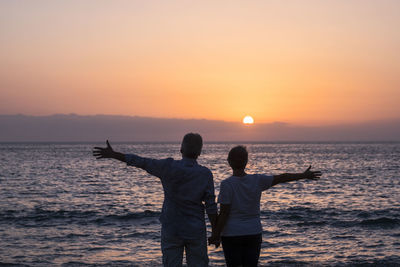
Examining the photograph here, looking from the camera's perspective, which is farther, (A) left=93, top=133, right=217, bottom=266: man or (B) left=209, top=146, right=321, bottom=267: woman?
(B) left=209, top=146, right=321, bottom=267: woman

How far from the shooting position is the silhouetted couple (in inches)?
206

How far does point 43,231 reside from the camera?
55.8 ft

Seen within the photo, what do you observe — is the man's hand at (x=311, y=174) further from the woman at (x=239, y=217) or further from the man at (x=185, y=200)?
the man at (x=185, y=200)

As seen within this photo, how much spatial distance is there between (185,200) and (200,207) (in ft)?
0.70

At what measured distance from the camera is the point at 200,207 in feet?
17.6

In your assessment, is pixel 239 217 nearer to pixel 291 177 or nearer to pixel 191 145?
pixel 291 177

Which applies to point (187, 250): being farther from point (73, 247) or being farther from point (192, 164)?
point (73, 247)

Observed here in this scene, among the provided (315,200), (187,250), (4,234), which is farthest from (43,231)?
(315,200)

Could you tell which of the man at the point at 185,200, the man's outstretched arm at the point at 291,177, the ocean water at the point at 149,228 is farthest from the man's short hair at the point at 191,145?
the ocean water at the point at 149,228

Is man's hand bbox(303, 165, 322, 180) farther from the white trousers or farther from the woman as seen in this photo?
the white trousers

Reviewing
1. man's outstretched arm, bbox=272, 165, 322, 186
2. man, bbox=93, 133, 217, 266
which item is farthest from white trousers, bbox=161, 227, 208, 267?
man's outstretched arm, bbox=272, 165, 322, 186

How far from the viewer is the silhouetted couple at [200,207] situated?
524cm

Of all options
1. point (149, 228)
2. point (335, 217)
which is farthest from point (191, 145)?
point (335, 217)

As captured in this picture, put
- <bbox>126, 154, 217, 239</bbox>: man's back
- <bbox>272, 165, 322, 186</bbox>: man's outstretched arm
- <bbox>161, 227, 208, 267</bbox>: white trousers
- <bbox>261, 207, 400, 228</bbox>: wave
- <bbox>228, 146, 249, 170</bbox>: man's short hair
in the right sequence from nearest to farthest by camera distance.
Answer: <bbox>126, 154, 217, 239</bbox>: man's back, <bbox>161, 227, 208, 267</bbox>: white trousers, <bbox>228, 146, 249, 170</bbox>: man's short hair, <bbox>272, 165, 322, 186</bbox>: man's outstretched arm, <bbox>261, 207, 400, 228</bbox>: wave
